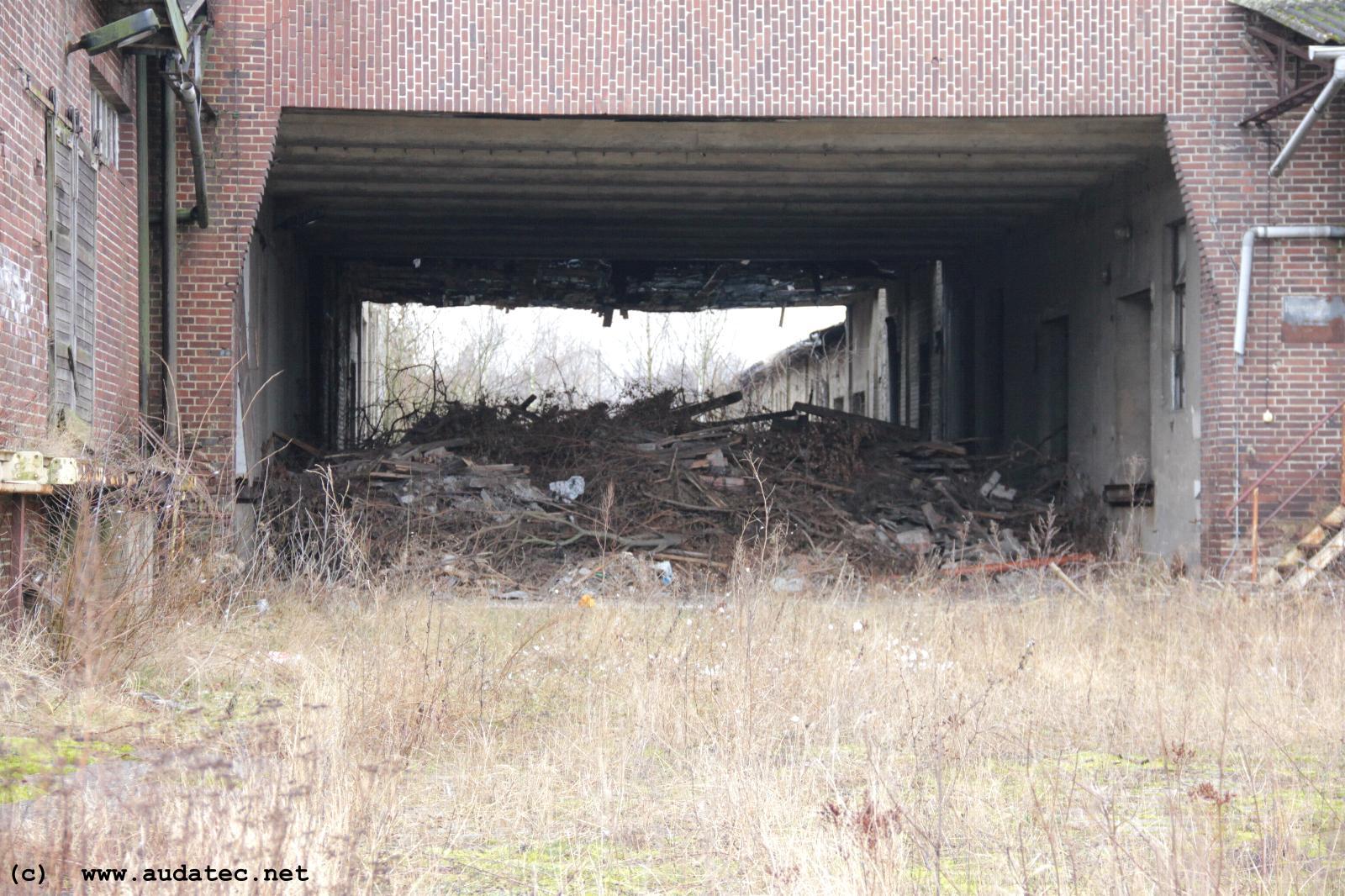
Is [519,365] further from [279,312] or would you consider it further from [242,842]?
[242,842]

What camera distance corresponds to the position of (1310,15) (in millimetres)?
12852

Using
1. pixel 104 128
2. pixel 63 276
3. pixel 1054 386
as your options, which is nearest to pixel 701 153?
pixel 104 128

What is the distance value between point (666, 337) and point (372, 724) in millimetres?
37009

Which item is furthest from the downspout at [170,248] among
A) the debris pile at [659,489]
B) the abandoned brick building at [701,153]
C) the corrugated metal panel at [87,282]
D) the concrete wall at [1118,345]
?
the concrete wall at [1118,345]

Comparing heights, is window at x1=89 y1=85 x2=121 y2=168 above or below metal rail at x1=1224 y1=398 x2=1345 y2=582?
above

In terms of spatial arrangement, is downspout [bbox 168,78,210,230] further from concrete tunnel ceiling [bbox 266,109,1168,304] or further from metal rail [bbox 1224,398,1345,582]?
metal rail [bbox 1224,398,1345,582]

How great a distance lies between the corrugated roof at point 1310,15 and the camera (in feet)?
40.0

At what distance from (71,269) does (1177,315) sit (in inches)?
443

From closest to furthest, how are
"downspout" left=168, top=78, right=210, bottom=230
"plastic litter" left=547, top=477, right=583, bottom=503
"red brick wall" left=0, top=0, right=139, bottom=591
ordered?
"red brick wall" left=0, top=0, right=139, bottom=591 → "downspout" left=168, top=78, right=210, bottom=230 → "plastic litter" left=547, top=477, right=583, bottom=503

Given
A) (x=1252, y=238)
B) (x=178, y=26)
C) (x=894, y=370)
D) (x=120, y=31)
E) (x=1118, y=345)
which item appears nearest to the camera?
(x=120, y=31)

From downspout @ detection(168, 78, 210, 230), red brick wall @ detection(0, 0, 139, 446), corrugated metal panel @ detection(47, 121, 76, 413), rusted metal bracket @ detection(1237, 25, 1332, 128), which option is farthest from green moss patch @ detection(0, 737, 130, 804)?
rusted metal bracket @ detection(1237, 25, 1332, 128)

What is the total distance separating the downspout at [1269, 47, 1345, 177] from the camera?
459 inches

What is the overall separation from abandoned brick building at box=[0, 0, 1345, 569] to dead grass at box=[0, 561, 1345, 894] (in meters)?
2.93

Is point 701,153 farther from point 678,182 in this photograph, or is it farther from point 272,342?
point 272,342
